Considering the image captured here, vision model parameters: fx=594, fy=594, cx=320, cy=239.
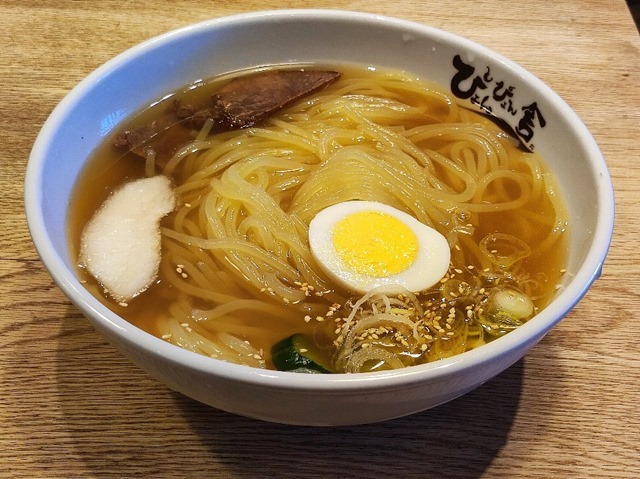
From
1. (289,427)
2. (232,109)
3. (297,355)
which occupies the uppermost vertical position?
(232,109)

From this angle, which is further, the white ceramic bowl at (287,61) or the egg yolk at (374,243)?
the egg yolk at (374,243)

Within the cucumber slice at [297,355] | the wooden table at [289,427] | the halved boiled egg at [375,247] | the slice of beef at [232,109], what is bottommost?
the wooden table at [289,427]

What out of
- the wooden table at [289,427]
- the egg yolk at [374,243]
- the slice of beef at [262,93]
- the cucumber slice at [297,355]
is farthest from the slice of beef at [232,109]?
the cucumber slice at [297,355]

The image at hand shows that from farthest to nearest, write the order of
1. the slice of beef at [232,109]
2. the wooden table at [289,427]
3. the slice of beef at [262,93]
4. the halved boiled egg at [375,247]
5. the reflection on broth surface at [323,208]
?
the slice of beef at [262,93], the slice of beef at [232,109], the halved boiled egg at [375,247], the reflection on broth surface at [323,208], the wooden table at [289,427]

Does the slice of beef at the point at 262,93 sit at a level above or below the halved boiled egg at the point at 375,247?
above

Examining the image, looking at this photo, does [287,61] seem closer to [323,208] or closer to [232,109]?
[232,109]

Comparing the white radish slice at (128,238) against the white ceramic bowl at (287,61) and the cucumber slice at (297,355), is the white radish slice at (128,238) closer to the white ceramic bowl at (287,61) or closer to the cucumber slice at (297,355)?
the white ceramic bowl at (287,61)

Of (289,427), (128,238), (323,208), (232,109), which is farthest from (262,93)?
(289,427)
